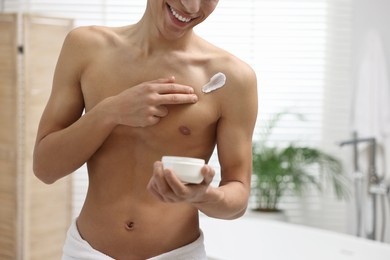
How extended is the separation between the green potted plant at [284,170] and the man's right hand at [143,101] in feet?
9.39

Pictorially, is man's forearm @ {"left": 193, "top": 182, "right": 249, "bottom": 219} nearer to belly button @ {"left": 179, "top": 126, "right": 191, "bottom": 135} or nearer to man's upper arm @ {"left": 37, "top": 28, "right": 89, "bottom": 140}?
belly button @ {"left": 179, "top": 126, "right": 191, "bottom": 135}

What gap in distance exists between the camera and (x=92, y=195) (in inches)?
64.9

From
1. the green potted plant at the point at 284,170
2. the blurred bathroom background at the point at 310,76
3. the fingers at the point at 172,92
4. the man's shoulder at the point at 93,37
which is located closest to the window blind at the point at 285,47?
the blurred bathroom background at the point at 310,76

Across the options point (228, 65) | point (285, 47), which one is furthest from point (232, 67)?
point (285, 47)

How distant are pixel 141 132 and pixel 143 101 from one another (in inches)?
7.3

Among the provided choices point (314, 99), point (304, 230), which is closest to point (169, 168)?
point (304, 230)

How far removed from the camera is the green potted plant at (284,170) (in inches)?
170

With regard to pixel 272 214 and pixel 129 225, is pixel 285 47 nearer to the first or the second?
pixel 272 214

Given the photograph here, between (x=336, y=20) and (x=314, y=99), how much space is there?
1.79ft

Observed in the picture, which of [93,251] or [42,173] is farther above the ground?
[42,173]

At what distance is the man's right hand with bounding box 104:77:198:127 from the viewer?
1.43m

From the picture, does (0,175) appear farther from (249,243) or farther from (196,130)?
(196,130)

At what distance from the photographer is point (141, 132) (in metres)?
1.60

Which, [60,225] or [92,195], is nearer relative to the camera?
[92,195]
